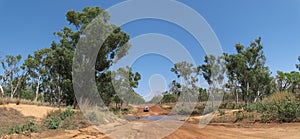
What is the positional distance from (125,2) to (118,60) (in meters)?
11.3

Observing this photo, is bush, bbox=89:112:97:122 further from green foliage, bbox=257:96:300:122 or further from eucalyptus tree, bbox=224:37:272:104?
eucalyptus tree, bbox=224:37:272:104

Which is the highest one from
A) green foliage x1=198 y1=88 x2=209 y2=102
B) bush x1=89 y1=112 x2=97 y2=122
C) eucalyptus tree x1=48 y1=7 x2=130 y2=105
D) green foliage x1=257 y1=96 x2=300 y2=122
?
eucalyptus tree x1=48 y1=7 x2=130 y2=105

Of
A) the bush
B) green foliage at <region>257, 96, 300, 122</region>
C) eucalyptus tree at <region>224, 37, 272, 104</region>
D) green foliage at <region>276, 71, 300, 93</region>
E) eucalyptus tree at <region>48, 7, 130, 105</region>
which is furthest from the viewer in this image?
green foliage at <region>276, 71, 300, 93</region>

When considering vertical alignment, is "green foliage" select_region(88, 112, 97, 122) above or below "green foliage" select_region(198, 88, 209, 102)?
below

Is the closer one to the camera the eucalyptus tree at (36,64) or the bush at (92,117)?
the bush at (92,117)

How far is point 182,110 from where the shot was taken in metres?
33.9

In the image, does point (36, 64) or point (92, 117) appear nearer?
point (92, 117)

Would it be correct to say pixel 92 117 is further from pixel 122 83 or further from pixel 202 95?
pixel 202 95

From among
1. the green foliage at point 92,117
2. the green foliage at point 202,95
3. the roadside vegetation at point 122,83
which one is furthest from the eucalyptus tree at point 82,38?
the green foliage at point 202,95

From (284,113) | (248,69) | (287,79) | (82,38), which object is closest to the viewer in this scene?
(284,113)

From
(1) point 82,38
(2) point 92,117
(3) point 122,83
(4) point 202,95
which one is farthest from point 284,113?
(4) point 202,95

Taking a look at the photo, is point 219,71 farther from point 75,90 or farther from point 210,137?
point 210,137

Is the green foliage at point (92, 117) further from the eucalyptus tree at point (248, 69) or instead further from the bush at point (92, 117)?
the eucalyptus tree at point (248, 69)

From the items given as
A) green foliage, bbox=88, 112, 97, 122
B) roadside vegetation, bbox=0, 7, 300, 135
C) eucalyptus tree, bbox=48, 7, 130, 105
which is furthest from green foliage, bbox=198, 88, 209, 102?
green foliage, bbox=88, 112, 97, 122
